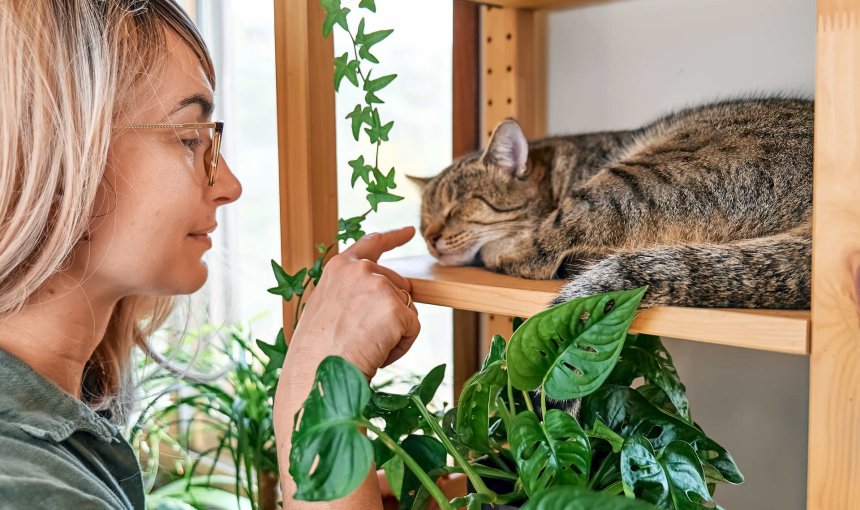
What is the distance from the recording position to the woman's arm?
0.88m

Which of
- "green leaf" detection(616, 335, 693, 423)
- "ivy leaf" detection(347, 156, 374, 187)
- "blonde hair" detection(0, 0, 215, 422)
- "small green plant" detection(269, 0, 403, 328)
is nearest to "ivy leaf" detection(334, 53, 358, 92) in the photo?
"small green plant" detection(269, 0, 403, 328)

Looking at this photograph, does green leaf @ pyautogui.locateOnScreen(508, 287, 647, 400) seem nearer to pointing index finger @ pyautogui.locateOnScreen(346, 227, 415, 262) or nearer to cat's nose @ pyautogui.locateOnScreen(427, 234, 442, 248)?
pointing index finger @ pyautogui.locateOnScreen(346, 227, 415, 262)

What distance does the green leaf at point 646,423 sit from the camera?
0.80 meters

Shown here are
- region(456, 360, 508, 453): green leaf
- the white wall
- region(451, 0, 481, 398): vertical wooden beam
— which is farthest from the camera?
region(451, 0, 481, 398): vertical wooden beam

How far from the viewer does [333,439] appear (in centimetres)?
64

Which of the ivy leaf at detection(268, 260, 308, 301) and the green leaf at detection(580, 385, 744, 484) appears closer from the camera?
the green leaf at detection(580, 385, 744, 484)

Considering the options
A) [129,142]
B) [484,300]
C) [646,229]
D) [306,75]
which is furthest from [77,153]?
[646,229]

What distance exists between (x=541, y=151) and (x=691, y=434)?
55cm

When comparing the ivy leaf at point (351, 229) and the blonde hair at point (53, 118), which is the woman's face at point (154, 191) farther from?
the ivy leaf at point (351, 229)

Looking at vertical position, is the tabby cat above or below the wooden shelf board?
below

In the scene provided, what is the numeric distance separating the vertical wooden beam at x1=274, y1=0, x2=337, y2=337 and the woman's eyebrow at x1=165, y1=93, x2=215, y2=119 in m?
0.09

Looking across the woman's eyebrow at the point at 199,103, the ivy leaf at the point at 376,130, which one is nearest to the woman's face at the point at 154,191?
the woman's eyebrow at the point at 199,103

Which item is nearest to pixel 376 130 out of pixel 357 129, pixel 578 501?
pixel 357 129

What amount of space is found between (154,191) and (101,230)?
8cm
